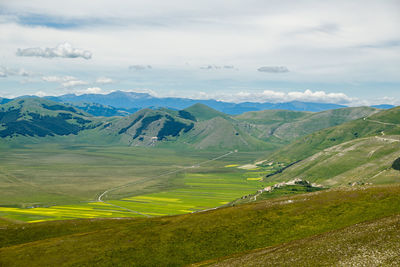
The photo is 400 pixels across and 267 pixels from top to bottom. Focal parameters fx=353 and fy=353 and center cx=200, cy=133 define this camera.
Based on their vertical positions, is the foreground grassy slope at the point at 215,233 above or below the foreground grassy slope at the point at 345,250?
below

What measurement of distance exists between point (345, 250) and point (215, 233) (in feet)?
149

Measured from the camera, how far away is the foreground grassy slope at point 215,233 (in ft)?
287

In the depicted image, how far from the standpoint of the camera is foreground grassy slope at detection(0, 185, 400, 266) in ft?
287

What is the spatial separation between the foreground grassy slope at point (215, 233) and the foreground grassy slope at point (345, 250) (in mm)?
19885

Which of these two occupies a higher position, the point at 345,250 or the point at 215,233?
the point at 345,250

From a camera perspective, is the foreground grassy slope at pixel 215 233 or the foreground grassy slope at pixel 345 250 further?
the foreground grassy slope at pixel 215 233

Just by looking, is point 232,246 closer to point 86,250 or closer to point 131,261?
point 131,261

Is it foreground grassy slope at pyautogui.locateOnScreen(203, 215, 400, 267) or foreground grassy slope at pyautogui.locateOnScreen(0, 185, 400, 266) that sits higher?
foreground grassy slope at pyautogui.locateOnScreen(203, 215, 400, 267)

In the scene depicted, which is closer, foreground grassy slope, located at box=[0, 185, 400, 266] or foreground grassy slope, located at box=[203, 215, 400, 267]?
foreground grassy slope, located at box=[203, 215, 400, 267]

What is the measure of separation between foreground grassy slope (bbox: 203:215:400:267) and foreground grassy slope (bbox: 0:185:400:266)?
19885 mm

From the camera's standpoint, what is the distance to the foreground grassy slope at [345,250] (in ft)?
163

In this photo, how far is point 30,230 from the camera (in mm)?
123500

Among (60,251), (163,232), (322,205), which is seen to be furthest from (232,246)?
(60,251)

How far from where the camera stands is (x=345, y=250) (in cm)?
5541
